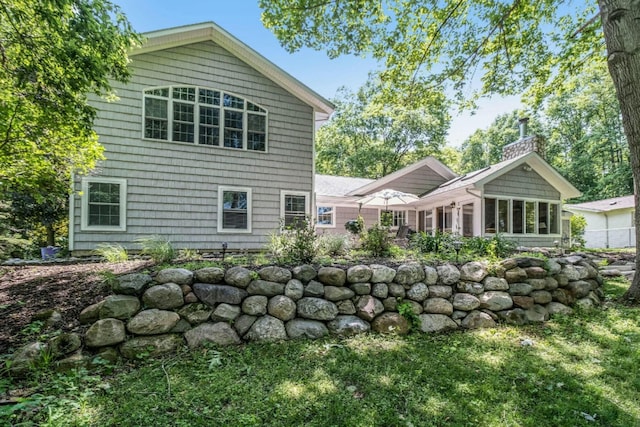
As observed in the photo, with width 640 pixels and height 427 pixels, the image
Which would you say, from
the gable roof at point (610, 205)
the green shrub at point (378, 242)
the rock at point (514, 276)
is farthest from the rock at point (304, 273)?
the gable roof at point (610, 205)

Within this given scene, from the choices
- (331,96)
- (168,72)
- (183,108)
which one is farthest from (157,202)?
(331,96)

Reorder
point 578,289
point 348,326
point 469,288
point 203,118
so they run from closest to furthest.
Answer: point 348,326 < point 469,288 < point 578,289 < point 203,118

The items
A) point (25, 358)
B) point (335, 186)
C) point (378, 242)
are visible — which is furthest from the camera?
point (335, 186)

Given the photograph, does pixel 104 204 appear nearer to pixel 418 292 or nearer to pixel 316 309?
pixel 316 309

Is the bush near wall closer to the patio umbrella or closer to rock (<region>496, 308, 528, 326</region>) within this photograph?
rock (<region>496, 308, 528, 326</region>)

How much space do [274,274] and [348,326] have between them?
107 cm

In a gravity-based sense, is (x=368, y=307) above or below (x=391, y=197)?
below

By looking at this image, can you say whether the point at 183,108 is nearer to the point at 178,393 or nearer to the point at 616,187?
the point at 178,393

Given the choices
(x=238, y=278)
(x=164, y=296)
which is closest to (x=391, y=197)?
(x=238, y=278)

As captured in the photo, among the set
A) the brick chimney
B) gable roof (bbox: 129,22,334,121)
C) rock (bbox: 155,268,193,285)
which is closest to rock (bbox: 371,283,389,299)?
rock (bbox: 155,268,193,285)

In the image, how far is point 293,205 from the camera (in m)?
8.91

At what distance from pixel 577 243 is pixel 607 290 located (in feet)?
34.3

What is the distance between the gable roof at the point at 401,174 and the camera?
486 inches

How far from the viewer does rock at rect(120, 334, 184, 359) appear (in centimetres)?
290
